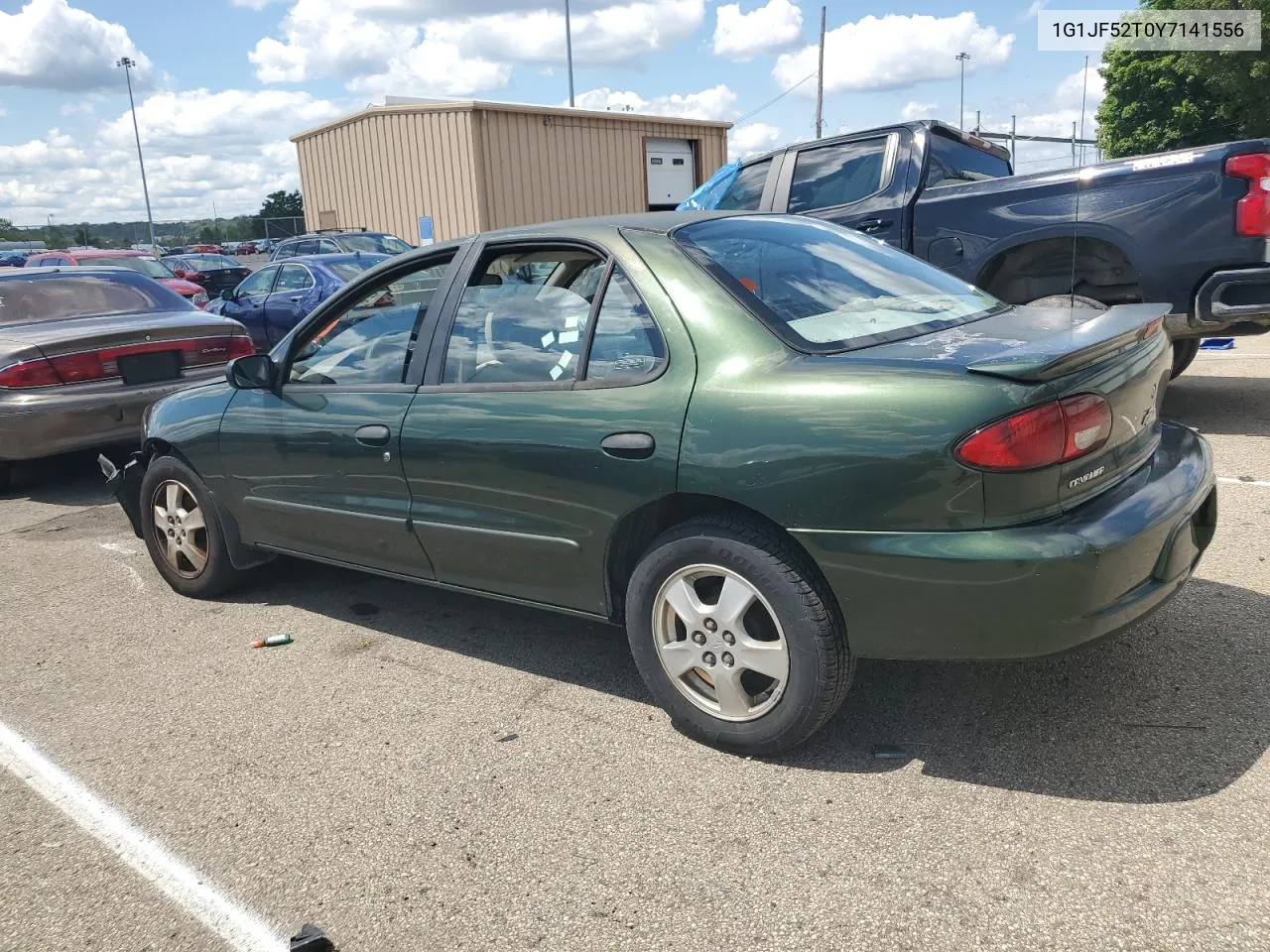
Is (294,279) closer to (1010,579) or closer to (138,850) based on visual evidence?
(138,850)

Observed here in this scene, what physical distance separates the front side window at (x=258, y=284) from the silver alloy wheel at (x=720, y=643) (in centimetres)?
1108

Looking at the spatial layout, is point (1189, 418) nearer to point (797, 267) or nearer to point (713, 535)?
point (797, 267)

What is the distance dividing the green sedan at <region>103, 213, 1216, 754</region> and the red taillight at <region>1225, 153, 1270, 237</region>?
2924 mm

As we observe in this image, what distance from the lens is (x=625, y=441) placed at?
2.95 m

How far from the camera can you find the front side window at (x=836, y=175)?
7020mm

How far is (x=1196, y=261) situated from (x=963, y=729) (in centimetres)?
403

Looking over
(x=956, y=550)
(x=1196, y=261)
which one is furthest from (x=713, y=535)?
(x=1196, y=261)

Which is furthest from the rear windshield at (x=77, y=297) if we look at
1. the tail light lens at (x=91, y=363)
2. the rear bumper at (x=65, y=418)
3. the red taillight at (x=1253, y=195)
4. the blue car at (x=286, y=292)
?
the red taillight at (x=1253, y=195)

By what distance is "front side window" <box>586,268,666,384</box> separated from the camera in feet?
9.88

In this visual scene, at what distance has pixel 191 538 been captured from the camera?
4.60m

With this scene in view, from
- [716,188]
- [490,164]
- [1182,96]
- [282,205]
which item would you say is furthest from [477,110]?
[282,205]

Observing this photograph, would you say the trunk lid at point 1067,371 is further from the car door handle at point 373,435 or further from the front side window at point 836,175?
the front side window at point 836,175

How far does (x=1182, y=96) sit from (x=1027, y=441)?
34.4m

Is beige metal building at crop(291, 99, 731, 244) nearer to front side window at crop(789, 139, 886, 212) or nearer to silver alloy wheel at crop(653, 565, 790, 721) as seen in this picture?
front side window at crop(789, 139, 886, 212)
